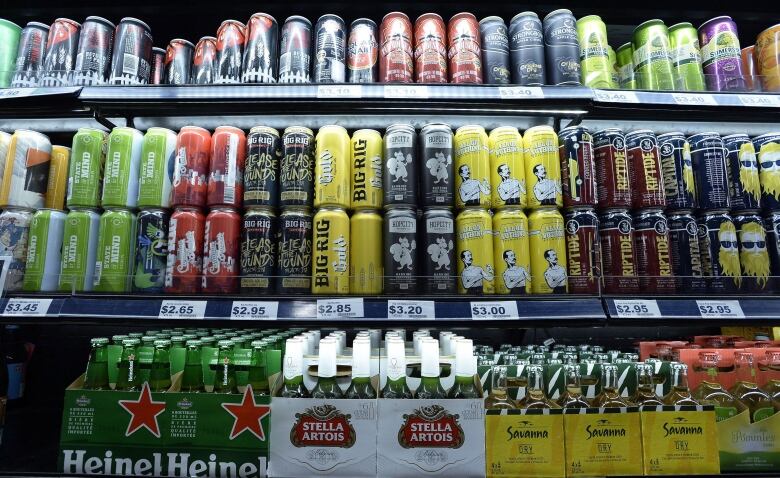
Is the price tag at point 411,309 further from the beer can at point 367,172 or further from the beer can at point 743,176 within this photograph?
the beer can at point 743,176

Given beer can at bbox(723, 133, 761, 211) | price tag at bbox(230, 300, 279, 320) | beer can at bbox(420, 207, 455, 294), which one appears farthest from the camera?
beer can at bbox(723, 133, 761, 211)

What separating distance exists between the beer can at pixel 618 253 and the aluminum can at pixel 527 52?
0.46 metres

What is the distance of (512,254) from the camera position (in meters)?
1.26

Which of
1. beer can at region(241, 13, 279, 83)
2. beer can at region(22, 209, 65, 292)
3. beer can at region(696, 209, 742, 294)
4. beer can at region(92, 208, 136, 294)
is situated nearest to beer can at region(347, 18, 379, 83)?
beer can at region(241, 13, 279, 83)

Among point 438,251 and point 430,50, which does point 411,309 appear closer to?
point 438,251

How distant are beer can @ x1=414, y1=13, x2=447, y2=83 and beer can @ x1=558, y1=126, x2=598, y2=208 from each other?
0.41 m

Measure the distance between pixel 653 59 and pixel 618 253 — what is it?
661mm

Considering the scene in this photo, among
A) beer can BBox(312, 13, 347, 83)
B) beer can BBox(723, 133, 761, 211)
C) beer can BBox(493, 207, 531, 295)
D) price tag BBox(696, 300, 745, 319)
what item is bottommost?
price tag BBox(696, 300, 745, 319)

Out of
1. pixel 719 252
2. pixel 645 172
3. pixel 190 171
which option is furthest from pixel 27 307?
pixel 719 252

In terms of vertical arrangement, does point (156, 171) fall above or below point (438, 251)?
above

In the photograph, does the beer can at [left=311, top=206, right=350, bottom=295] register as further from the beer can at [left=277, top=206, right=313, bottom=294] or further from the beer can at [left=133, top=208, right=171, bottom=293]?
the beer can at [left=133, top=208, right=171, bottom=293]

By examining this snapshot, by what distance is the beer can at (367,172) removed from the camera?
128cm

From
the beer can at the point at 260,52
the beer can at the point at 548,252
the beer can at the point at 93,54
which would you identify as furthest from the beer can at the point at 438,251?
the beer can at the point at 93,54

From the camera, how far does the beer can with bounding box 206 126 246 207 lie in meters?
1.28
